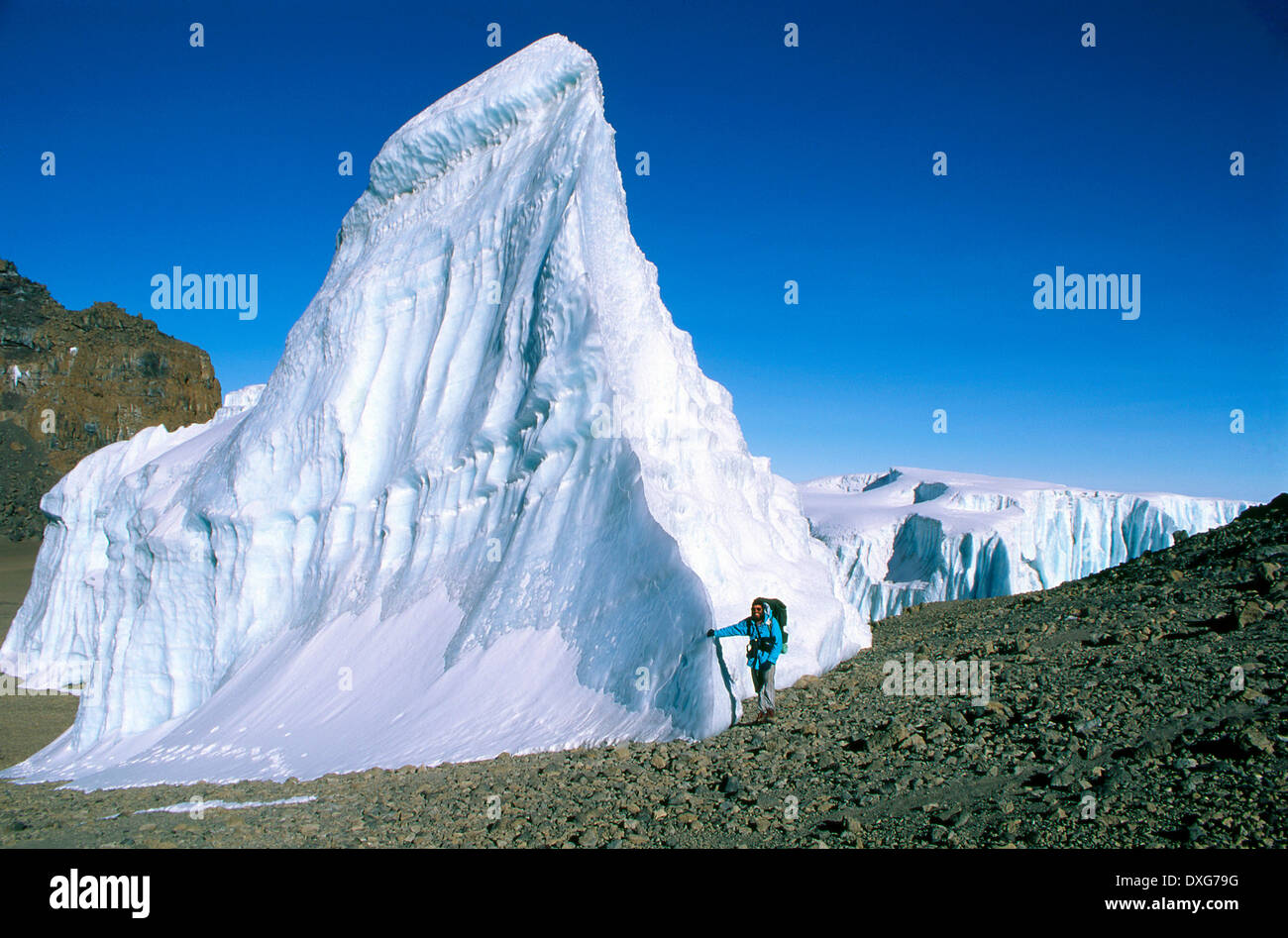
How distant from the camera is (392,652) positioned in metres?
9.95

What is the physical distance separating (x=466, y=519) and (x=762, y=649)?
487 centimetres


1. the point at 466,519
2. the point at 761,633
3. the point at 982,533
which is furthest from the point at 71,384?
the point at 761,633

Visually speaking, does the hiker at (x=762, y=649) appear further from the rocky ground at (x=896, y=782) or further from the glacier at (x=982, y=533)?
the glacier at (x=982, y=533)

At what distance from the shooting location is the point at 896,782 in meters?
5.40

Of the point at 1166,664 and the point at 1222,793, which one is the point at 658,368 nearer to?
the point at 1166,664

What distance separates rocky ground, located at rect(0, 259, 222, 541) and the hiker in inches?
3190

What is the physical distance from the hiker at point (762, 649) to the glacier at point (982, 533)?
19.3 meters

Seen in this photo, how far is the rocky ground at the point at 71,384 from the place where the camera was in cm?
7519

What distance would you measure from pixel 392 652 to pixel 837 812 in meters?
6.50

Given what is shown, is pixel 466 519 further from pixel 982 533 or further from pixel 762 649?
pixel 982 533

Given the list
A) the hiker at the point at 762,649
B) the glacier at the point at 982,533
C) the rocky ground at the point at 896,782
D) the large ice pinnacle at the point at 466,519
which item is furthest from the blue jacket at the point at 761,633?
the glacier at the point at 982,533

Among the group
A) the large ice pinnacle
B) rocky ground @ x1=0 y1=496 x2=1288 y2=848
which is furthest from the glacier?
rocky ground @ x1=0 y1=496 x2=1288 y2=848

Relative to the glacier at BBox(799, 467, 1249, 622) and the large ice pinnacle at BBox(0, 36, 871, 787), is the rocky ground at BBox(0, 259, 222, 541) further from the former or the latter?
the large ice pinnacle at BBox(0, 36, 871, 787)
